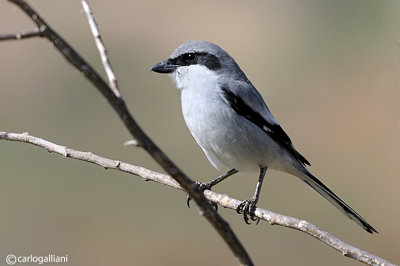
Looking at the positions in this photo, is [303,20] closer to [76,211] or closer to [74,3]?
[74,3]

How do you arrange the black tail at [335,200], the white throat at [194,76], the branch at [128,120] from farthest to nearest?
the white throat at [194,76]
the black tail at [335,200]
the branch at [128,120]

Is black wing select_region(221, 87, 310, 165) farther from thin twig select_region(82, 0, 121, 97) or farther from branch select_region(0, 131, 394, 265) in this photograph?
thin twig select_region(82, 0, 121, 97)

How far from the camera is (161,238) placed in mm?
6121

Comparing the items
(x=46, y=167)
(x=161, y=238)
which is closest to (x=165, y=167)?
(x=161, y=238)

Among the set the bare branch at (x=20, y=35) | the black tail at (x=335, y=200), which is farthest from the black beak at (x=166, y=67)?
the bare branch at (x=20, y=35)

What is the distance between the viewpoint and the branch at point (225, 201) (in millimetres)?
1693

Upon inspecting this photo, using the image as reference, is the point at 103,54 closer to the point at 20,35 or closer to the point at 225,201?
the point at 20,35

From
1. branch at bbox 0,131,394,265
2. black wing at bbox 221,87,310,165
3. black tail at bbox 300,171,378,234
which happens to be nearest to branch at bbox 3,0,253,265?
branch at bbox 0,131,394,265

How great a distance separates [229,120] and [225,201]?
565mm

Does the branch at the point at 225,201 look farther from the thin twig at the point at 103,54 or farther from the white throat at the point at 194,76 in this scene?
the thin twig at the point at 103,54

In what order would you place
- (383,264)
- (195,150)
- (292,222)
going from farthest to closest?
(195,150), (292,222), (383,264)

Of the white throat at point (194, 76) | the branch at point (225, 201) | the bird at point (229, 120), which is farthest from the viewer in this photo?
the white throat at point (194, 76)

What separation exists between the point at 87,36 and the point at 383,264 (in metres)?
9.56

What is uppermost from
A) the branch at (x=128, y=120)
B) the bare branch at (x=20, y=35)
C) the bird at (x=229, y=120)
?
→ the bird at (x=229, y=120)
